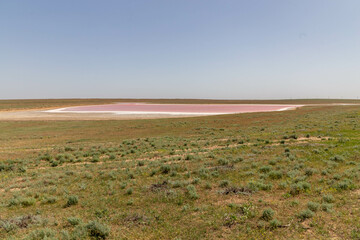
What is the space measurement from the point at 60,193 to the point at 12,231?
3.14 metres

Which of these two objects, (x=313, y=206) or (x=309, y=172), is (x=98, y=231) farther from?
(x=309, y=172)

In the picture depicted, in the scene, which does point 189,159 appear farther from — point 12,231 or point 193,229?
point 12,231

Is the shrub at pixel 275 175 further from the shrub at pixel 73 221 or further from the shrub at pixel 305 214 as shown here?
the shrub at pixel 73 221

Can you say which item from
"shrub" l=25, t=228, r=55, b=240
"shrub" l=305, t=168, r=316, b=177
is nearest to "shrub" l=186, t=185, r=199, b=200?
"shrub" l=25, t=228, r=55, b=240

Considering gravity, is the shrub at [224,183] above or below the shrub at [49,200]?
above

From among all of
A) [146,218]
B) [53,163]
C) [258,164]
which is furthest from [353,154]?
[53,163]

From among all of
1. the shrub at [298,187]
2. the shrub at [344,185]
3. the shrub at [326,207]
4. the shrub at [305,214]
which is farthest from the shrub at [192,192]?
the shrub at [344,185]

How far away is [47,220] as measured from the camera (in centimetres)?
691

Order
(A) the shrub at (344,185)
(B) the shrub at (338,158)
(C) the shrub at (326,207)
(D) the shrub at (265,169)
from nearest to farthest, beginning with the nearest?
1. (C) the shrub at (326,207)
2. (A) the shrub at (344,185)
3. (D) the shrub at (265,169)
4. (B) the shrub at (338,158)

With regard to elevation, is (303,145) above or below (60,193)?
above

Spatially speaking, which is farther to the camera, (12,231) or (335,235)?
(12,231)

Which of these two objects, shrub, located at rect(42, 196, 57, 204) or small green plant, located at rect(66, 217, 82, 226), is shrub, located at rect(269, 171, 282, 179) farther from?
shrub, located at rect(42, 196, 57, 204)

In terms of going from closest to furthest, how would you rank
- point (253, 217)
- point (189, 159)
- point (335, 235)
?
point (335, 235)
point (253, 217)
point (189, 159)

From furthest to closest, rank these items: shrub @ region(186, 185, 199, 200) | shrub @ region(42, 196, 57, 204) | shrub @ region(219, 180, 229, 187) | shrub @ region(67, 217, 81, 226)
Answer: shrub @ region(219, 180, 229, 187)
shrub @ region(42, 196, 57, 204)
shrub @ region(186, 185, 199, 200)
shrub @ region(67, 217, 81, 226)
